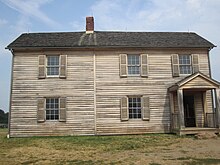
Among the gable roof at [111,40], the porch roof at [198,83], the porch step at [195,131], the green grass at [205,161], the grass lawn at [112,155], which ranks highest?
the gable roof at [111,40]

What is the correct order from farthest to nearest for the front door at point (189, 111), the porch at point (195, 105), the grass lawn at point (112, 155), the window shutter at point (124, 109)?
the front door at point (189, 111)
the window shutter at point (124, 109)
the porch at point (195, 105)
the grass lawn at point (112, 155)

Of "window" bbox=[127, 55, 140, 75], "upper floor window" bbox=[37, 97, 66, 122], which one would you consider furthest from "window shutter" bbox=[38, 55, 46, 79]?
"window" bbox=[127, 55, 140, 75]

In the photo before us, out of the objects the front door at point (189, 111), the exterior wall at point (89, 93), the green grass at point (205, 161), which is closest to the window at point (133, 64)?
the exterior wall at point (89, 93)

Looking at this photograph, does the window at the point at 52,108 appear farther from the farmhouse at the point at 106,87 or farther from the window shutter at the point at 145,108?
the window shutter at the point at 145,108

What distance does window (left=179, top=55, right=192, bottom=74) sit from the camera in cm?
1852

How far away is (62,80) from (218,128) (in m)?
11.0

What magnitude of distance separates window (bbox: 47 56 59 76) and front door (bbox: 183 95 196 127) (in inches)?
391

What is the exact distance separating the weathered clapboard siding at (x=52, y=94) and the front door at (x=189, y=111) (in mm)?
7267

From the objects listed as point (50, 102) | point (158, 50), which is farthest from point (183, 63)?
point (50, 102)

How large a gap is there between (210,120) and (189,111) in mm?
1951

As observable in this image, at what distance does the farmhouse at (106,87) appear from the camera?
17.3 metres

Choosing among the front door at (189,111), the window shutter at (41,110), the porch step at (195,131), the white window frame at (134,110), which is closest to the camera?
the porch step at (195,131)

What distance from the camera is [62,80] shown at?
17.7 meters

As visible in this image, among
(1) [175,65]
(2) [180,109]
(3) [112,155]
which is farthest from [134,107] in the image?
(3) [112,155]
